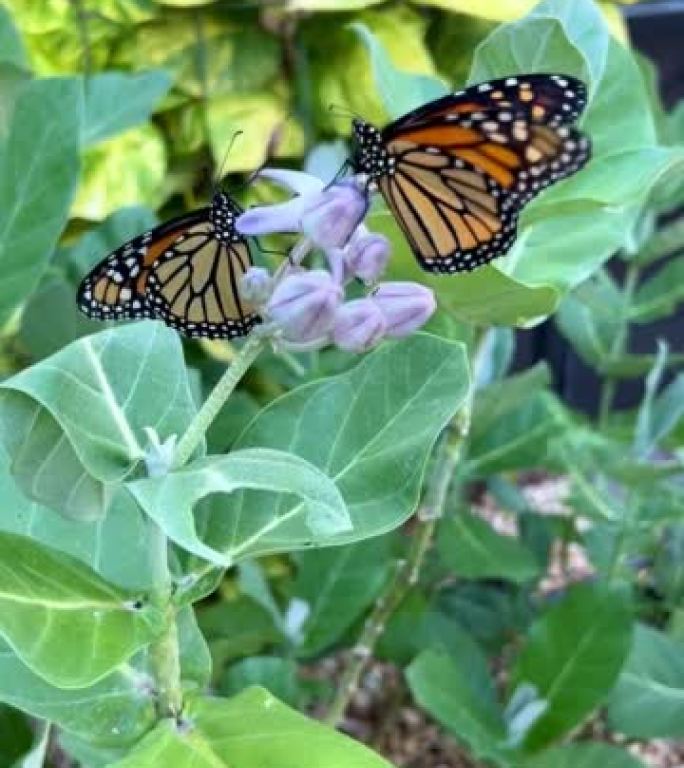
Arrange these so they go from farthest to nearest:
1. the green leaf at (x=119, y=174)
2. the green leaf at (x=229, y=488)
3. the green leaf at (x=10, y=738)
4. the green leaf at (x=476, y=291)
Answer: the green leaf at (x=119, y=174) < the green leaf at (x=10, y=738) < the green leaf at (x=476, y=291) < the green leaf at (x=229, y=488)

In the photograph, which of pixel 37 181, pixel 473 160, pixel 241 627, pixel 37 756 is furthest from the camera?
pixel 241 627

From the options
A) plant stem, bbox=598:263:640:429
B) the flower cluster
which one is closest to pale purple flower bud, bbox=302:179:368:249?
the flower cluster

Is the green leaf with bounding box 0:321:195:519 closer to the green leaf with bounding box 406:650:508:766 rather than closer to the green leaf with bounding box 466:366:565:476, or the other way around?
the green leaf with bounding box 406:650:508:766

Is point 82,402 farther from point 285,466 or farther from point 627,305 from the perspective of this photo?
point 627,305

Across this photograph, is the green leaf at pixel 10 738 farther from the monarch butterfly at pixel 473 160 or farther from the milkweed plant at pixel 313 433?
the monarch butterfly at pixel 473 160

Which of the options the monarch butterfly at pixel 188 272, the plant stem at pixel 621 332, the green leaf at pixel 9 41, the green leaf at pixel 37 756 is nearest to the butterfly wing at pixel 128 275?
the monarch butterfly at pixel 188 272

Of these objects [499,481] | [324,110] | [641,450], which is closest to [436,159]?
[641,450]

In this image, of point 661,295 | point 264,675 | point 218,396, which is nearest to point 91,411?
point 218,396

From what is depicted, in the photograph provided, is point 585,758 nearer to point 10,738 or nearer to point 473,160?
point 10,738
